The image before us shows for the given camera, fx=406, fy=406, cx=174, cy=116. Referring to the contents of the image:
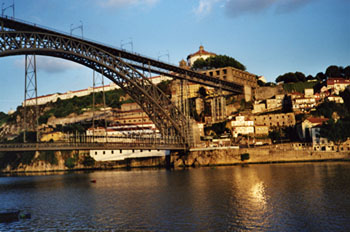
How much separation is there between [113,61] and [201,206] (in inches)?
1310

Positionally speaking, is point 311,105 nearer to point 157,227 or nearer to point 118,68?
point 118,68

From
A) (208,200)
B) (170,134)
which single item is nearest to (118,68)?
(170,134)

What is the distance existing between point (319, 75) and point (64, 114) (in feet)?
259

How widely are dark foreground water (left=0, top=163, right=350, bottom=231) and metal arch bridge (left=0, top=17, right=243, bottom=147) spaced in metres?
16.3

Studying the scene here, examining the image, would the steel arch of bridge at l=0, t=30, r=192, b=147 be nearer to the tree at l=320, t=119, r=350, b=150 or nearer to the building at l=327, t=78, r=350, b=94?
the tree at l=320, t=119, r=350, b=150

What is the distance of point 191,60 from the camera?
5669 inches

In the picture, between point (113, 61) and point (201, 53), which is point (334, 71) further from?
point (113, 61)

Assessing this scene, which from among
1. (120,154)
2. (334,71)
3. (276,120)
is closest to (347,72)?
(334,71)

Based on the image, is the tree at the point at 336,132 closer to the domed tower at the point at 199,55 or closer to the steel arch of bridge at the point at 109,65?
the steel arch of bridge at the point at 109,65

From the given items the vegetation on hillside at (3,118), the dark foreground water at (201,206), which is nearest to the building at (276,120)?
the dark foreground water at (201,206)

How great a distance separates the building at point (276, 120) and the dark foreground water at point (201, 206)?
4305cm

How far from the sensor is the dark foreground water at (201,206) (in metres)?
22.6

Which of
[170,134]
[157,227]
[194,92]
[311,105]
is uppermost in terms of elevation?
[194,92]

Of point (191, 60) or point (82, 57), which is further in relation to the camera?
point (191, 60)
